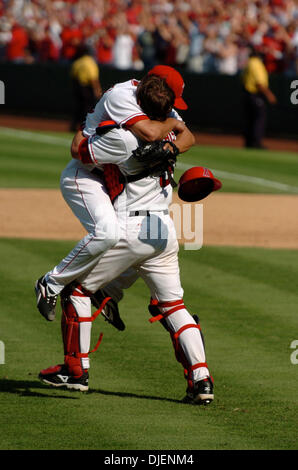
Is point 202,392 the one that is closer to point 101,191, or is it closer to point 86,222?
point 86,222

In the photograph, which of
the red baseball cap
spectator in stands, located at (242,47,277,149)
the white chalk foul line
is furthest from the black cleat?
spectator in stands, located at (242,47,277,149)

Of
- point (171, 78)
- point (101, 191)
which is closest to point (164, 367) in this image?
point (101, 191)

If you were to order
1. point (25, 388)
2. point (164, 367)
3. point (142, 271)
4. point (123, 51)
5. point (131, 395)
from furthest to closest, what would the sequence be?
point (123, 51) → point (164, 367) → point (25, 388) → point (131, 395) → point (142, 271)

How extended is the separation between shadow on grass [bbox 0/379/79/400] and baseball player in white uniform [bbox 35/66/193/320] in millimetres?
498

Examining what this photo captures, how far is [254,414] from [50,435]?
1.27m

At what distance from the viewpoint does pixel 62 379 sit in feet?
21.3

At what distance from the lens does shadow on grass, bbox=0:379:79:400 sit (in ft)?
21.0

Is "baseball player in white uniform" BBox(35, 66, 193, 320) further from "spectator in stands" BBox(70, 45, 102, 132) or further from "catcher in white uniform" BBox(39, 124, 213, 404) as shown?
"spectator in stands" BBox(70, 45, 102, 132)

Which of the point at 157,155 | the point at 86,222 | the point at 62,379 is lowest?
the point at 62,379

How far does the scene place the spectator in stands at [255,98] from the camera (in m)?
23.0

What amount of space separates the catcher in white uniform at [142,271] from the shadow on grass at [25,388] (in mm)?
215

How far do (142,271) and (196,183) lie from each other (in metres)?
0.66

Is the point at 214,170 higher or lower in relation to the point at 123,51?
lower

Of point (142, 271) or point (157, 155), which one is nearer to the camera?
point (157, 155)
